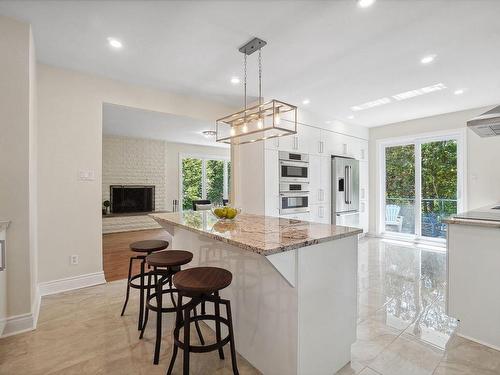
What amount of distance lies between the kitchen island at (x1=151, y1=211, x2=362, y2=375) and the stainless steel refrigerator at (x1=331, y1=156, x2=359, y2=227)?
3.31 metres

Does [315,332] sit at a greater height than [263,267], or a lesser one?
lesser

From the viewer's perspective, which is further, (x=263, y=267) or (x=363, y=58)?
(x=363, y=58)

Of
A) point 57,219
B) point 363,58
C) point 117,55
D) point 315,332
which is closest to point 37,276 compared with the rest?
point 57,219

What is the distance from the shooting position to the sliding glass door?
15.9 feet

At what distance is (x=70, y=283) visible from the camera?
2982mm

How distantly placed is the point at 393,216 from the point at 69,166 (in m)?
6.02

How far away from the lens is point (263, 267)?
165cm

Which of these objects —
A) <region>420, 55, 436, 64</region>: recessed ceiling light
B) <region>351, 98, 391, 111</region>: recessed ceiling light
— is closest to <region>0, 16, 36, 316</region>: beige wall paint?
<region>420, 55, 436, 64</region>: recessed ceiling light

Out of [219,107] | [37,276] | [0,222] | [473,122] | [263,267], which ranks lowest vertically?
[37,276]

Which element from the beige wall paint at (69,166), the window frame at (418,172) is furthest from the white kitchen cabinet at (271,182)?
the window frame at (418,172)

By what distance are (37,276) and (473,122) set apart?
4757 mm

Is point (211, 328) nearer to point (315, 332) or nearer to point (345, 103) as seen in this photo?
point (315, 332)

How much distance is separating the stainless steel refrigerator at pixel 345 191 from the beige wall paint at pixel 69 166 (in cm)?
387

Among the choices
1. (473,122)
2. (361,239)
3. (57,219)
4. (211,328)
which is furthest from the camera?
(361,239)
